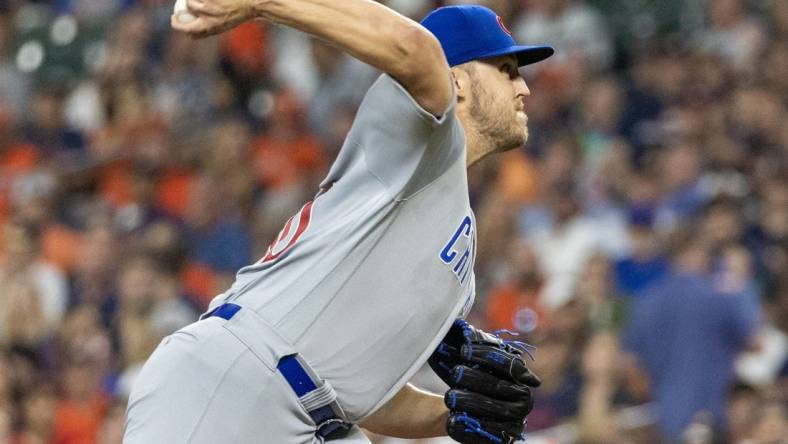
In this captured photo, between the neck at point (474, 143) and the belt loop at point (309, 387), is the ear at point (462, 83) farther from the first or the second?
the belt loop at point (309, 387)

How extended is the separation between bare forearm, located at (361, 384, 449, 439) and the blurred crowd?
247cm

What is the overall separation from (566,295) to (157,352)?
4139 mm

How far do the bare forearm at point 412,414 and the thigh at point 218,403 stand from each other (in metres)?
0.55

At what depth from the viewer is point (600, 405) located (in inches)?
242

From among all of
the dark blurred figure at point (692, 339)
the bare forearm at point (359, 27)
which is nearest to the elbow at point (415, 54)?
the bare forearm at point (359, 27)

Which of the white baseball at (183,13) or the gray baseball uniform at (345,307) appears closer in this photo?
the white baseball at (183,13)

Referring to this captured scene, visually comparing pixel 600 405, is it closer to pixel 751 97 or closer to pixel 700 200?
pixel 700 200

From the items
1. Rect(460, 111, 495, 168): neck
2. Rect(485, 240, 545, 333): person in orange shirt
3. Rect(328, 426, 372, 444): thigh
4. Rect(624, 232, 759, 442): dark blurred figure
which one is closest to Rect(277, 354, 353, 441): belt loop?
Rect(328, 426, 372, 444): thigh

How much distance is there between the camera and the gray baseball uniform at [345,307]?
9.94 ft

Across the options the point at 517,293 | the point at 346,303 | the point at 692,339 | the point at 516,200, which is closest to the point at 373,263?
the point at 346,303

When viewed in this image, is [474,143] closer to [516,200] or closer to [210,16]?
[210,16]

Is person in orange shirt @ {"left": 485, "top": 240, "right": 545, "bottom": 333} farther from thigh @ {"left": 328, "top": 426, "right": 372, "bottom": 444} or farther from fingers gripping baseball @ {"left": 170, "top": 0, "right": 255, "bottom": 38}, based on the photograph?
fingers gripping baseball @ {"left": 170, "top": 0, "right": 255, "bottom": 38}

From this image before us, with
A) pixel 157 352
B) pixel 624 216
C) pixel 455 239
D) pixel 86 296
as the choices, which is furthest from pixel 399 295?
pixel 86 296

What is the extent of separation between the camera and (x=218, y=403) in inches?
119
